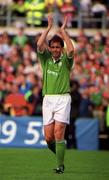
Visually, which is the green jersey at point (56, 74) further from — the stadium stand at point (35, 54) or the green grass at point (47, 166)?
the stadium stand at point (35, 54)

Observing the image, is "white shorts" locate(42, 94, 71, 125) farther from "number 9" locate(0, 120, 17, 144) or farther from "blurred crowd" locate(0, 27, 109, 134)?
"number 9" locate(0, 120, 17, 144)

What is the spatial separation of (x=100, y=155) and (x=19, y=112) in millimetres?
4747

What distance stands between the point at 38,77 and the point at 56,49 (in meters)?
11.9

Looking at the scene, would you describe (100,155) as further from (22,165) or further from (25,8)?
(25,8)

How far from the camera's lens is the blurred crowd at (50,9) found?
2927 cm

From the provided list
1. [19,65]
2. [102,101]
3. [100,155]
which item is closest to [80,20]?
[19,65]

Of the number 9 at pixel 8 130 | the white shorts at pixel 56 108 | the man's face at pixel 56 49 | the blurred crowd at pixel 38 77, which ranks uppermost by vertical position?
the man's face at pixel 56 49

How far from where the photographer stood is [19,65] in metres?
26.2

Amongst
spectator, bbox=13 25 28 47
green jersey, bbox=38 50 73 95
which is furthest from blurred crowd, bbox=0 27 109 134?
green jersey, bbox=38 50 73 95

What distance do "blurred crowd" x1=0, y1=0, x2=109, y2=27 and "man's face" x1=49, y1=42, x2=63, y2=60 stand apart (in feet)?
51.3

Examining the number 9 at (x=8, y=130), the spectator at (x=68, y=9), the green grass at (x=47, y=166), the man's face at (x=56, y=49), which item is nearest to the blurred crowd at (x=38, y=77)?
the spectator at (x=68, y=9)

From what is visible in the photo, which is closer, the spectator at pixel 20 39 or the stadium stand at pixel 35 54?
the stadium stand at pixel 35 54

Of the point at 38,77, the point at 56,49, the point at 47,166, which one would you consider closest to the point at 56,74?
the point at 56,49

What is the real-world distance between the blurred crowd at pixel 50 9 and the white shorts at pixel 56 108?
1576cm
